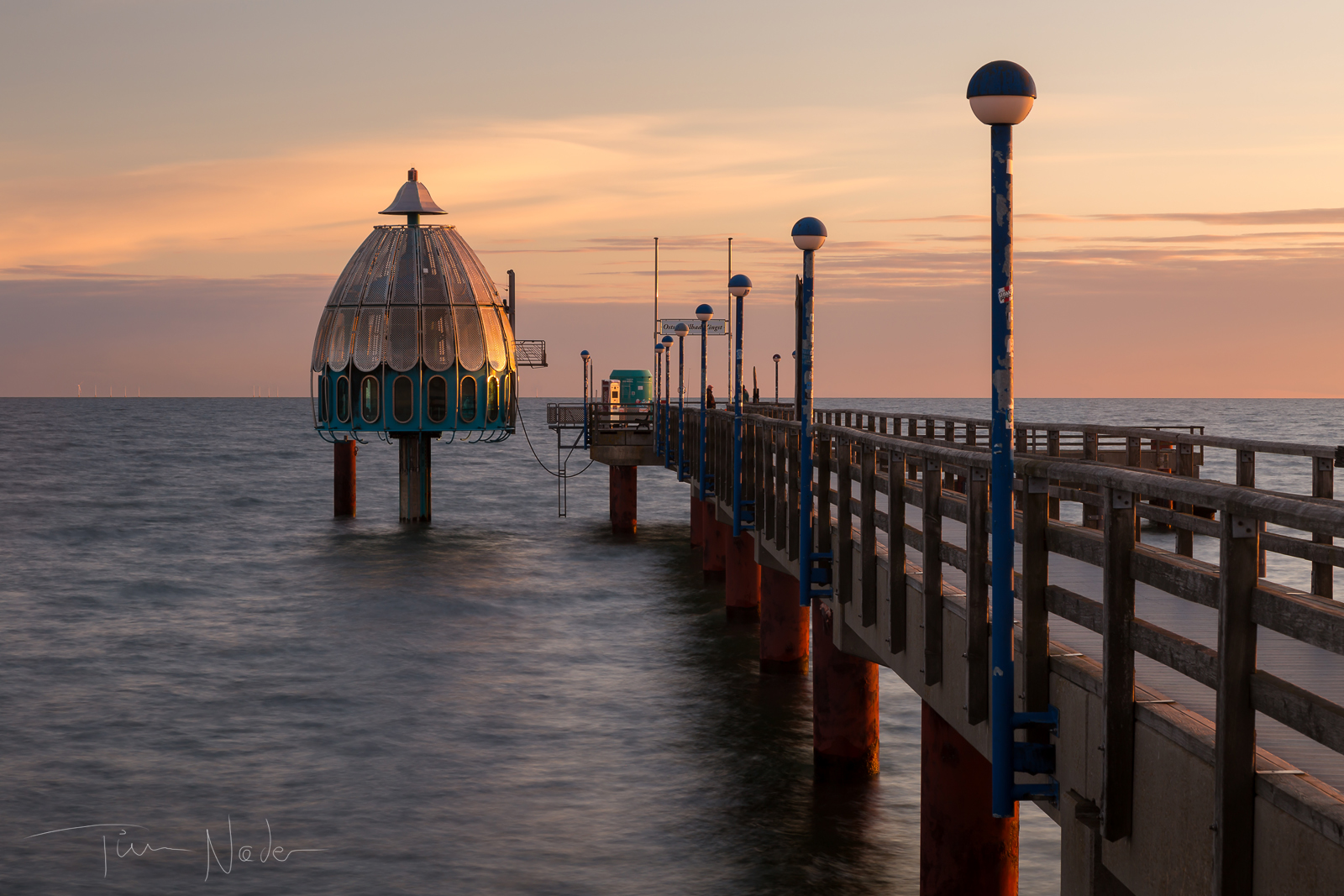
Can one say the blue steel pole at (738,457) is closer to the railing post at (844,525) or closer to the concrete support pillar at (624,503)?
the railing post at (844,525)

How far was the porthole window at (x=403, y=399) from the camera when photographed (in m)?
45.4

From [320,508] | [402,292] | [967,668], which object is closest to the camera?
[967,668]

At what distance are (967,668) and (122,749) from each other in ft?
46.3

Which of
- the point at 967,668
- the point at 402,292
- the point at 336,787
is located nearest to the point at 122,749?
the point at 336,787

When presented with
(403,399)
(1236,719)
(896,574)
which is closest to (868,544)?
(896,574)

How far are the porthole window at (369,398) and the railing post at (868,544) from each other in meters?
37.4

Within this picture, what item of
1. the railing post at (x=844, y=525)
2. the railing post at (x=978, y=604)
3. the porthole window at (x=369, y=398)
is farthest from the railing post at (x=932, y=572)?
the porthole window at (x=369, y=398)

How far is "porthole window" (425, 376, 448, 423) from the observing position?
45719 millimetres

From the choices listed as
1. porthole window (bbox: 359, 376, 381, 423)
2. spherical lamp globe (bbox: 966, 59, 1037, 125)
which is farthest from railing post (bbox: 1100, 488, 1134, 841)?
porthole window (bbox: 359, 376, 381, 423)

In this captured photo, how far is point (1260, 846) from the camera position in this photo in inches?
170

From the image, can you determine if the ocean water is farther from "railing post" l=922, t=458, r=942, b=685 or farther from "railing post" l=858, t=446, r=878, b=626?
"railing post" l=922, t=458, r=942, b=685

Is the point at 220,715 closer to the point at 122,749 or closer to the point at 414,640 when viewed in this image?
the point at 122,749

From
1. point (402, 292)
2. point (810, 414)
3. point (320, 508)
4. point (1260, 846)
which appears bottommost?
point (320, 508)

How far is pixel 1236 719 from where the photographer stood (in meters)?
4.34
